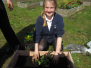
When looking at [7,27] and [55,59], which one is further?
[7,27]

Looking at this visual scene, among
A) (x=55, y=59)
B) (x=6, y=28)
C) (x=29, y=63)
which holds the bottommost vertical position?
(x=29, y=63)

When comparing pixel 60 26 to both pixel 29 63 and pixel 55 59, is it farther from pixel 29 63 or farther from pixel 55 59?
pixel 29 63

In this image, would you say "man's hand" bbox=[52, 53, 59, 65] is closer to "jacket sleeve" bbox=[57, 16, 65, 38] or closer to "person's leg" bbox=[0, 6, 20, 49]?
"jacket sleeve" bbox=[57, 16, 65, 38]

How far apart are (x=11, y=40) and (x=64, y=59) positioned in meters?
1.36

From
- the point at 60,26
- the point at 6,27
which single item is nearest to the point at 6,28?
the point at 6,27

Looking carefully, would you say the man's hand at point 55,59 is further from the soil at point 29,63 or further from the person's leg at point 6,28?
the person's leg at point 6,28

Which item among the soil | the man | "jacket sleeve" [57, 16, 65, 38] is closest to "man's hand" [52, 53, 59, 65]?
the soil

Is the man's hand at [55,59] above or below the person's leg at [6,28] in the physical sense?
below

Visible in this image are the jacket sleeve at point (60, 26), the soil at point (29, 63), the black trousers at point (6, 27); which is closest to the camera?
the soil at point (29, 63)

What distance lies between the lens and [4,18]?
1.78 m

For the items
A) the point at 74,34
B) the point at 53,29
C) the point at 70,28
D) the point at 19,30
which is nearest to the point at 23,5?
the point at 19,30

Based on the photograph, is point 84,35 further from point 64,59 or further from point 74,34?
point 64,59

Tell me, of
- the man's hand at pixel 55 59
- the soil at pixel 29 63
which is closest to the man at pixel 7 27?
the soil at pixel 29 63

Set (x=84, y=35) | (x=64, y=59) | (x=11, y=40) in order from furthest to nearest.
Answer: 1. (x=84, y=35)
2. (x=11, y=40)
3. (x=64, y=59)
